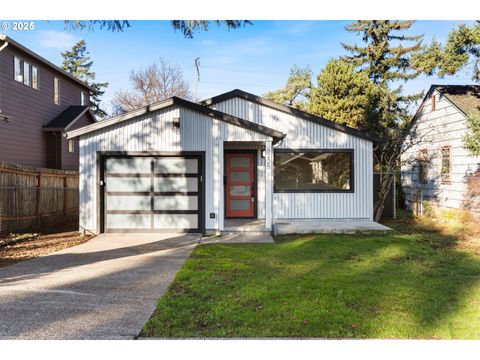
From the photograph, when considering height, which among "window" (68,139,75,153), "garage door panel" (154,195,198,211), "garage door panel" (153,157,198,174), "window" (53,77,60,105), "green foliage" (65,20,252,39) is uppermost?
"window" (53,77,60,105)

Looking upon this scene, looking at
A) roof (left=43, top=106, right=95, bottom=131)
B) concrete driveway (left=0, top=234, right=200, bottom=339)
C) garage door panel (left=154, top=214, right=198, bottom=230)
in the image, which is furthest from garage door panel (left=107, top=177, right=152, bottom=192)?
roof (left=43, top=106, right=95, bottom=131)

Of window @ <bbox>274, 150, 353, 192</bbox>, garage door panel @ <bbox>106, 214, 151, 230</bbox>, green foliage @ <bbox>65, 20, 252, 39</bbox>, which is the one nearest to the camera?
green foliage @ <bbox>65, 20, 252, 39</bbox>

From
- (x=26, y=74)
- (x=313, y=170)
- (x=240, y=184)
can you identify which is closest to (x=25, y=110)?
(x=26, y=74)

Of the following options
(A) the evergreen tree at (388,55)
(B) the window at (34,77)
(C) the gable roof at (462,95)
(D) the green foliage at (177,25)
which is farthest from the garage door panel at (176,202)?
(A) the evergreen tree at (388,55)

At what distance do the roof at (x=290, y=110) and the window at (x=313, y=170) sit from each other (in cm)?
61

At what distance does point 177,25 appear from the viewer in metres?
5.71

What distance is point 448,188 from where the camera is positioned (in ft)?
40.7

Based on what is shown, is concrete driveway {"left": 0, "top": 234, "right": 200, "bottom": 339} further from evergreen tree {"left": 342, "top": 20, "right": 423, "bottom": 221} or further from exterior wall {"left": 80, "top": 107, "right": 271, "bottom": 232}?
evergreen tree {"left": 342, "top": 20, "right": 423, "bottom": 221}

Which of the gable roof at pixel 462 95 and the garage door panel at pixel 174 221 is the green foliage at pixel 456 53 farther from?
the garage door panel at pixel 174 221

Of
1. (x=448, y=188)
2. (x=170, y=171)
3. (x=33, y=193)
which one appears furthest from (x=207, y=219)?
(x=448, y=188)

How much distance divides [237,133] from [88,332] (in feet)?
21.2

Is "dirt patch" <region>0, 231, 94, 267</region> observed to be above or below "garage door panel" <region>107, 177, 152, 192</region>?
below

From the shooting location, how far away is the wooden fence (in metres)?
9.24

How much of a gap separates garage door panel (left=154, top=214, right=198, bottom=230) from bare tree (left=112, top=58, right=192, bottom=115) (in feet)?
63.2
